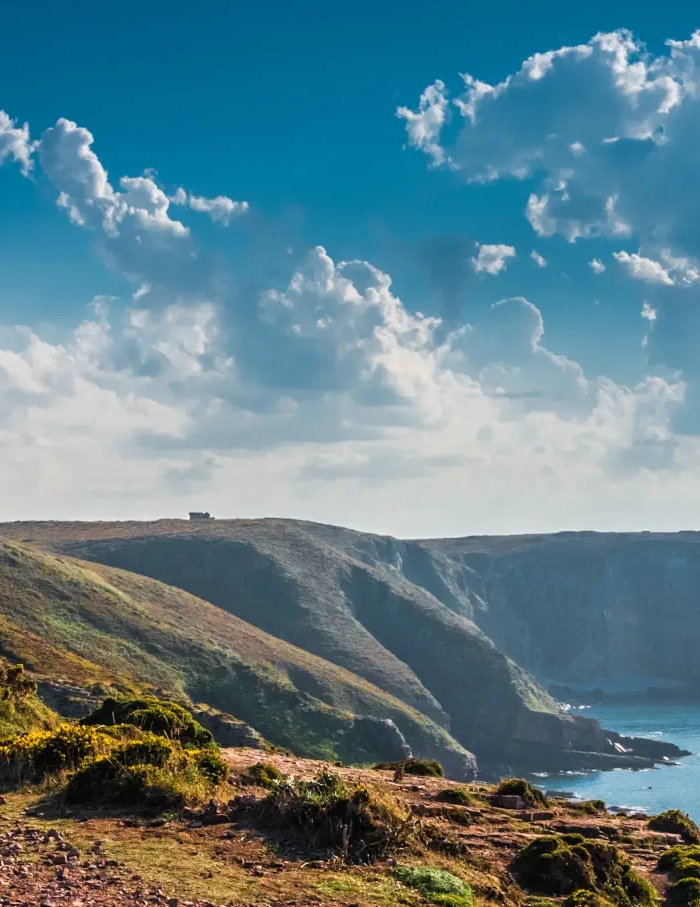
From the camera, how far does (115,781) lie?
18281 mm

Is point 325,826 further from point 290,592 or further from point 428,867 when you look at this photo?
point 290,592

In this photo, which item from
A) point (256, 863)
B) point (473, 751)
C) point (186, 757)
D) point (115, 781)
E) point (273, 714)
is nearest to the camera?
point (256, 863)

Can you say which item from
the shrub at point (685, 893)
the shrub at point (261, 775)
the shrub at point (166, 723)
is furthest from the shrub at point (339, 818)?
the shrub at point (166, 723)

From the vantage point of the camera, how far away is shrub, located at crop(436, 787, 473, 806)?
25.9m

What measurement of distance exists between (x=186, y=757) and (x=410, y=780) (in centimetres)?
1257

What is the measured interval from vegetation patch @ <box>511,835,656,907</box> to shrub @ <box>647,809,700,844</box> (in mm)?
8259

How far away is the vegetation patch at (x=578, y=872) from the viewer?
1855 centimetres

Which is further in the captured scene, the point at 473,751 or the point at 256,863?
the point at 473,751

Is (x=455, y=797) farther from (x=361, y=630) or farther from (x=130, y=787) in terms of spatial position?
(x=361, y=630)

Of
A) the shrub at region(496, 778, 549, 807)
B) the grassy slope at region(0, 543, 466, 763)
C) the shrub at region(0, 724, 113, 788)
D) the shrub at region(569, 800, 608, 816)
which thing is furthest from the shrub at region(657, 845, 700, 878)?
the grassy slope at region(0, 543, 466, 763)

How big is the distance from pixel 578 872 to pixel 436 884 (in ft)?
18.2

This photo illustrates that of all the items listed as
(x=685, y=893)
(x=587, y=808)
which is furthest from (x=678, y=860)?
(x=587, y=808)

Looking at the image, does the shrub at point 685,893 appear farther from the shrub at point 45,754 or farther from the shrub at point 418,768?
the shrub at point 418,768

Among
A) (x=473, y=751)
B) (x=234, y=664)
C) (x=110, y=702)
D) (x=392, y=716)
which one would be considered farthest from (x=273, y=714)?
(x=110, y=702)
